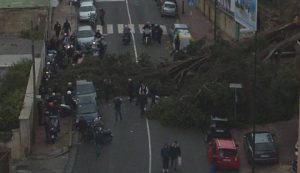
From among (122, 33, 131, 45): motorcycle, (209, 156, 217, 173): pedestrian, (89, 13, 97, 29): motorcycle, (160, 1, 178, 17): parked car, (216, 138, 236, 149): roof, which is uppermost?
(160, 1, 178, 17): parked car

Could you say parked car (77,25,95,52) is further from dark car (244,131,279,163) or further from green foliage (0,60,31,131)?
dark car (244,131,279,163)

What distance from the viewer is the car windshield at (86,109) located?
38.4 meters

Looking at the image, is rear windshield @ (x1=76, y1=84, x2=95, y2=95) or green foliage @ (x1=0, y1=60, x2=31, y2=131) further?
rear windshield @ (x1=76, y1=84, x2=95, y2=95)

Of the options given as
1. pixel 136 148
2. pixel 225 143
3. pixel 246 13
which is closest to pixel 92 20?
pixel 246 13

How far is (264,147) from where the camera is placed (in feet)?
112

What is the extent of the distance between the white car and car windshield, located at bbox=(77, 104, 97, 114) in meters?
21.3

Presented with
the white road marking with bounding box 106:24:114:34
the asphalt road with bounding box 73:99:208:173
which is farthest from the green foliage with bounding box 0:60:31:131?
the white road marking with bounding box 106:24:114:34

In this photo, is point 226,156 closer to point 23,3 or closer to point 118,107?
point 118,107

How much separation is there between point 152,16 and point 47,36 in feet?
37.7

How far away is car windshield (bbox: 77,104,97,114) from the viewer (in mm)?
38375

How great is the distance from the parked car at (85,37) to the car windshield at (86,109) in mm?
11088

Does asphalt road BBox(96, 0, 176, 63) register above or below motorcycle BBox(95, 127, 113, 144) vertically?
above

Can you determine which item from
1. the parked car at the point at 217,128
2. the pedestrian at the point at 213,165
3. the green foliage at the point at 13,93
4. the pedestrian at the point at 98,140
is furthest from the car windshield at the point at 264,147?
the green foliage at the point at 13,93

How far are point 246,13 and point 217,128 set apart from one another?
1350cm
